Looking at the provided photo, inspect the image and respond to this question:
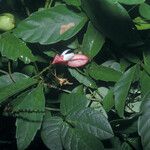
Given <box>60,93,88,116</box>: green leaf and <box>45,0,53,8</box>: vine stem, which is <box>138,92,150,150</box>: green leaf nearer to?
<box>60,93,88,116</box>: green leaf

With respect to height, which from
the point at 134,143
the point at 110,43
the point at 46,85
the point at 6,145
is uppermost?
the point at 110,43

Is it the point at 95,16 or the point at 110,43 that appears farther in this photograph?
the point at 110,43

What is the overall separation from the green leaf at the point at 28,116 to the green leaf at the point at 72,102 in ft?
0.23

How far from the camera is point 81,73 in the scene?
32.2 inches

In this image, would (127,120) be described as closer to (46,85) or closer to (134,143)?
(134,143)

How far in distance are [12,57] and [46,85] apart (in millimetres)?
130

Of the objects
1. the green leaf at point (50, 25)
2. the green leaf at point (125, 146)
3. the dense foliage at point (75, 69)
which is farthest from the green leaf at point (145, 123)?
the green leaf at point (50, 25)

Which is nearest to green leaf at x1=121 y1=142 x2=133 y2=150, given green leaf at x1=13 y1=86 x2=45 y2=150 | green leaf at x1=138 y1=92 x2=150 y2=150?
green leaf at x1=138 y1=92 x2=150 y2=150

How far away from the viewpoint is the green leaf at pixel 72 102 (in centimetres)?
80

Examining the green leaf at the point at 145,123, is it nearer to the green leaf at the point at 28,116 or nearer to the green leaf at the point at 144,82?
the green leaf at the point at 144,82

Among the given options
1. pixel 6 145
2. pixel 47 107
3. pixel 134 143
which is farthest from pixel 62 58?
pixel 6 145

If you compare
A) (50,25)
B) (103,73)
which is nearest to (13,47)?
(50,25)

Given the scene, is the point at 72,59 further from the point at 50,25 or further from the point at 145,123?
the point at 145,123

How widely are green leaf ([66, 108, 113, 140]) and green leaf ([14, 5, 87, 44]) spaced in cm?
18
